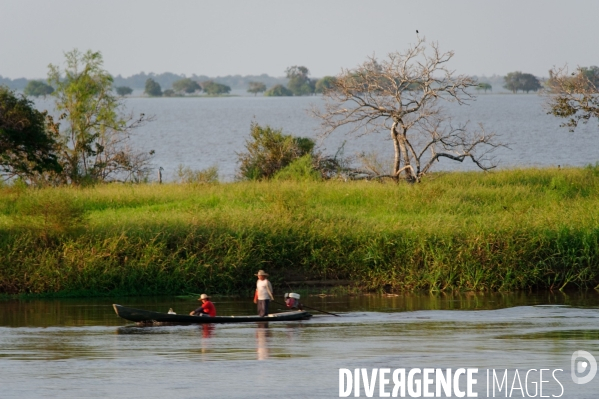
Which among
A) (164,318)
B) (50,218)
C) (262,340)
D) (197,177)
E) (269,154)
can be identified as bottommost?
(262,340)

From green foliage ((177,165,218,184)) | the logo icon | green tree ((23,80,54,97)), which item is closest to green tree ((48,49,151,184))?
green foliage ((177,165,218,184))

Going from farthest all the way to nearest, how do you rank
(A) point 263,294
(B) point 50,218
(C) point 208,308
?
(B) point 50,218 → (A) point 263,294 → (C) point 208,308

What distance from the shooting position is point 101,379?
13.9 metres

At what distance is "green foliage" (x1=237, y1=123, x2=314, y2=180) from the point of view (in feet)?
122

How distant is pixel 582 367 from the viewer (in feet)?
48.1

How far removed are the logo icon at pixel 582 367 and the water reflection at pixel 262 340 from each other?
4522mm

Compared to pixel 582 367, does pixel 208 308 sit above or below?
above

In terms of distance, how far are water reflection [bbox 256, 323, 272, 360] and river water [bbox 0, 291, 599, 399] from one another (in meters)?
0.02

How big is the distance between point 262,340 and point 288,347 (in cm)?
82

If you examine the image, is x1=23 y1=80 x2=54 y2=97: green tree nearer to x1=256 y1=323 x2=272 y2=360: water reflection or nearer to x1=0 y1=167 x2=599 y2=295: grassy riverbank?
x1=0 y1=167 x2=599 y2=295: grassy riverbank

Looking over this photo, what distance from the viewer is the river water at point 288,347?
44.7 feet

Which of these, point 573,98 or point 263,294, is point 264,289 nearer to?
point 263,294

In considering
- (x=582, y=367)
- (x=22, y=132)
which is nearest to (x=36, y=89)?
(x=22, y=132)

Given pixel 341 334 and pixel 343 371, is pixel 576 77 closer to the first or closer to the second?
pixel 341 334
